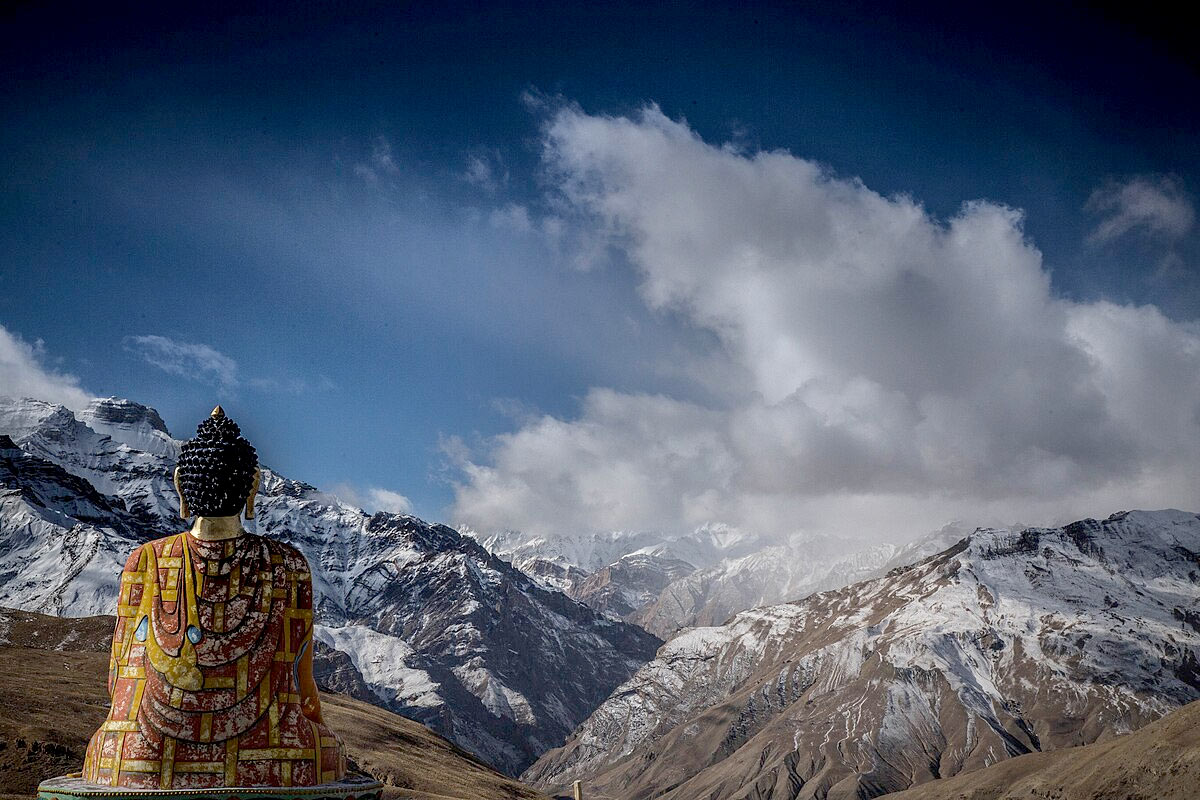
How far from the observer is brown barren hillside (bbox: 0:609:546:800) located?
4403 cm

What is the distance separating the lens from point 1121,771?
10594 centimetres

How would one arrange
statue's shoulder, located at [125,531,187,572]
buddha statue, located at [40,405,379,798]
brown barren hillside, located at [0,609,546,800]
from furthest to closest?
brown barren hillside, located at [0,609,546,800] < statue's shoulder, located at [125,531,187,572] < buddha statue, located at [40,405,379,798]

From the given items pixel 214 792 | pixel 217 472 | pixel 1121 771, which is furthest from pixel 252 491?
pixel 1121 771

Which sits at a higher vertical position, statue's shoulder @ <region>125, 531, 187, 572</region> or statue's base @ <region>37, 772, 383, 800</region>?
statue's shoulder @ <region>125, 531, 187, 572</region>

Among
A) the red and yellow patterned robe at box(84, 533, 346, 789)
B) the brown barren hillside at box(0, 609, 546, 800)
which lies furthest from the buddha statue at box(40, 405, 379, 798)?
the brown barren hillside at box(0, 609, 546, 800)

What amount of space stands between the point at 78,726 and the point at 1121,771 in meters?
114

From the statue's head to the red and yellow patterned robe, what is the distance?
2.56 feet

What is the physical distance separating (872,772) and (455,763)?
4429 inches

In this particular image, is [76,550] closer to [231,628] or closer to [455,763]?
[455,763]

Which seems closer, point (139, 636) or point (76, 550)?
point (139, 636)

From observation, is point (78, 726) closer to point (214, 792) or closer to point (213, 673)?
point (213, 673)

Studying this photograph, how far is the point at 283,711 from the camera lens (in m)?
16.4

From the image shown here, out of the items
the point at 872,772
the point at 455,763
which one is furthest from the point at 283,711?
the point at 872,772

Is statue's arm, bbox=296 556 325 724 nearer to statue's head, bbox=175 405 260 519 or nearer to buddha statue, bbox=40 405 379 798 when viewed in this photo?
buddha statue, bbox=40 405 379 798
